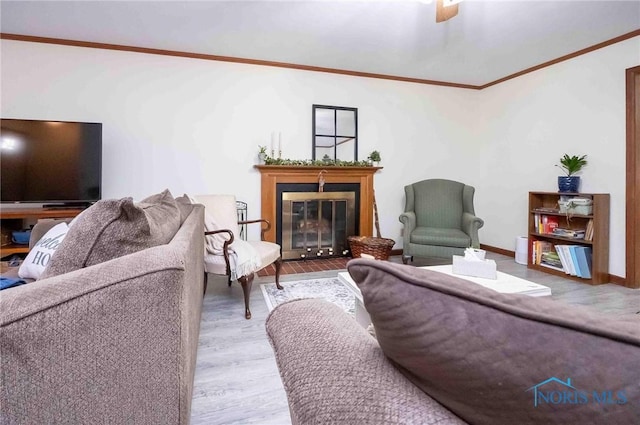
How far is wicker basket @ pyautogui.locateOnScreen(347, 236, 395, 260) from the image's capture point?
3432 millimetres

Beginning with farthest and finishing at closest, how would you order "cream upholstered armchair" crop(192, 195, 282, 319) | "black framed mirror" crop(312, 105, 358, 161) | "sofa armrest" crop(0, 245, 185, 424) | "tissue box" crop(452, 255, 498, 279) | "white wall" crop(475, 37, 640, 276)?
"black framed mirror" crop(312, 105, 358, 161) → "white wall" crop(475, 37, 640, 276) → "cream upholstered armchair" crop(192, 195, 282, 319) → "tissue box" crop(452, 255, 498, 279) → "sofa armrest" crop(0, 245, 185, 424)

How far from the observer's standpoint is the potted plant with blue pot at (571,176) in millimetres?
3209

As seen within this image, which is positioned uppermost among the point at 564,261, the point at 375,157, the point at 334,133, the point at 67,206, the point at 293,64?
the point at 293,64

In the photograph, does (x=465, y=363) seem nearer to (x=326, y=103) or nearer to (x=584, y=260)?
(x=584, y=260)

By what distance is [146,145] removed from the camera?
3.29 m

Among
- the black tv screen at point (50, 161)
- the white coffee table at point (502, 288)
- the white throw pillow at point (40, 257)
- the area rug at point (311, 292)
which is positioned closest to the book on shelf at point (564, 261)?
the white coffee table at point (502, 288)

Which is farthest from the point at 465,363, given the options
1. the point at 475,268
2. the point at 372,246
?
the point at 372,246

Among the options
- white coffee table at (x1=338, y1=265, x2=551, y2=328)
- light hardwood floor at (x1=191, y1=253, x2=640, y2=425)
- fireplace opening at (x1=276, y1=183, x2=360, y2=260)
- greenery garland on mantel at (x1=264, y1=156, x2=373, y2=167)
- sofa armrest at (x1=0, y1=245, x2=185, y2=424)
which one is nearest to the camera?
sofa armrest at (x1=0, y1=245, x2=185, y2=424)

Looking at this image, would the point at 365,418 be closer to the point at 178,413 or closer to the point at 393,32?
the point at 178,413

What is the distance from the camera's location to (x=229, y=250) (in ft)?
7.63

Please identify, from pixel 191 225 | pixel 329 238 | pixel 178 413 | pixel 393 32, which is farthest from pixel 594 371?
pixel 329 238

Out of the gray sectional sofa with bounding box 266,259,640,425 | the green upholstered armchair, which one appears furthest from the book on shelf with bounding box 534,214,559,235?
the gray sectional sofa with bounding box 266,259,640,425

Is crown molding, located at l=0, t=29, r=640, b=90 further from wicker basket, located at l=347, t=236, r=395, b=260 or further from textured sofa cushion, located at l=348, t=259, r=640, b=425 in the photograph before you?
textured sofa cushion, located at l=348, t=259, r=640, b=425

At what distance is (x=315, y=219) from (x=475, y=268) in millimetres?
2219
